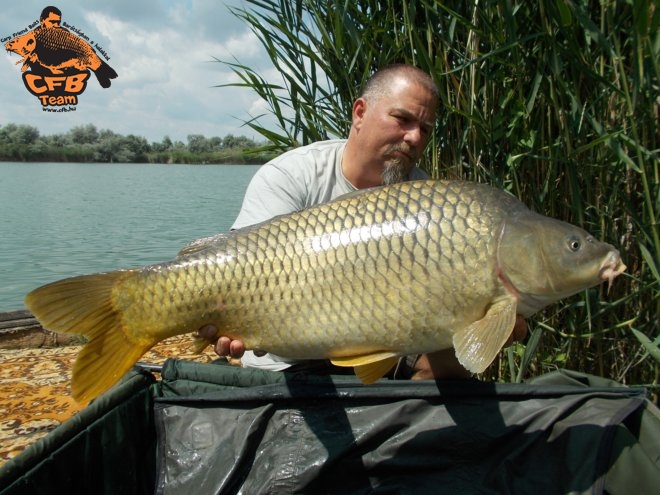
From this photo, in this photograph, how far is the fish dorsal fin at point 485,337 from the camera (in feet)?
3.75

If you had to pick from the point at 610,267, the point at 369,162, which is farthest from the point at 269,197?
the point at 610,267

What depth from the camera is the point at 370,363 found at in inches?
49.1

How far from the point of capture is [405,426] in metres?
1.53

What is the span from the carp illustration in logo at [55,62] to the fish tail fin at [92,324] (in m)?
16.5

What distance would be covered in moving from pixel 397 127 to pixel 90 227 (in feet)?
36.0

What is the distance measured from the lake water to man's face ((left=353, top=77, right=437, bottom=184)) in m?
5.33

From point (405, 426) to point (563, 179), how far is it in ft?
3.13

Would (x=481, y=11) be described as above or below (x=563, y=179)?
above

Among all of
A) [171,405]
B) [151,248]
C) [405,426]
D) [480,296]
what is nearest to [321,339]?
[480,296]

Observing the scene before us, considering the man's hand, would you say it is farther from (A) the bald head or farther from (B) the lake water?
(B) the lake water

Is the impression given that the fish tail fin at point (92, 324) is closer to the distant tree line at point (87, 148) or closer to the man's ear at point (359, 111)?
the man's ear at point (359, 111)

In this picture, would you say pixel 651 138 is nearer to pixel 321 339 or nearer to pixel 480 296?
pixel 480 296

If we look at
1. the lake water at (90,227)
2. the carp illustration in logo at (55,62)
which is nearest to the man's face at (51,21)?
the carp illustration in logo at (55,62)

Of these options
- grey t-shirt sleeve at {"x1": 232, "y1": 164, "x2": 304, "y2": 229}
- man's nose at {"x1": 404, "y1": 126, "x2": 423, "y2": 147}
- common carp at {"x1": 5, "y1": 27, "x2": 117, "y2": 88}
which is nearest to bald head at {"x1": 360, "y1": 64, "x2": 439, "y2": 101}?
→ man's nose at {"x1": 404, "y1": 126, "x2": 423, "y2": 147}
